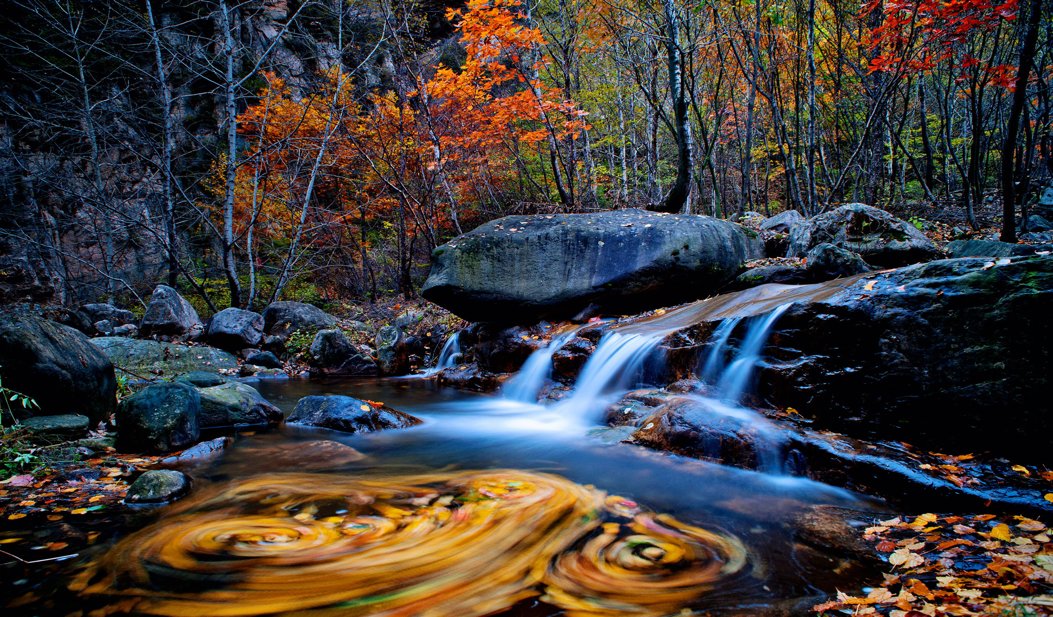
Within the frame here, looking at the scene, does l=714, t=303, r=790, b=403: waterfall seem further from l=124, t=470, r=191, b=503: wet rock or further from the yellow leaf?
l=124, t=470, r=191, b=503: wet rock

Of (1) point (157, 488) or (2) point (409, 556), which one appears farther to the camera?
(1) point (157, 488)

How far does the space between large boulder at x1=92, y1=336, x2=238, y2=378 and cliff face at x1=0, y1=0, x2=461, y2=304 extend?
301cm

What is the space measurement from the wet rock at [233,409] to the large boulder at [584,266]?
10.9 ft

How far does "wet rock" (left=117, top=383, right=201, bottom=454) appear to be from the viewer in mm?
4518

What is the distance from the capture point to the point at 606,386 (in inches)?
247

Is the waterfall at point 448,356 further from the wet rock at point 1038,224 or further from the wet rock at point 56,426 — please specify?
the wet rock at point 1038,224

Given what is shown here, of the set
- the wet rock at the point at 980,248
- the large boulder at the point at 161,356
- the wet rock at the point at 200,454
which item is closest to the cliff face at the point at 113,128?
the large boulder at the point at 161,356

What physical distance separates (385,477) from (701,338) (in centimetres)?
368

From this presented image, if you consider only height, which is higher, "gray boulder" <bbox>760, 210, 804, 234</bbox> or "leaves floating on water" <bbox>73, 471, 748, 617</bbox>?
"gray boulder" <bbox>760, 210, 804, 234</bbox>

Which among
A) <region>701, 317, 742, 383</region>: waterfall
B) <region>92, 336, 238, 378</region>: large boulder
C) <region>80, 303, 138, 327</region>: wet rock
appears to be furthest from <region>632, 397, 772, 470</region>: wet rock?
<region>80, 303, 138, 327</region>: wet rock

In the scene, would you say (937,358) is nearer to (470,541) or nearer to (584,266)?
(470,541)

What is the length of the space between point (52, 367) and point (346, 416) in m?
2.61

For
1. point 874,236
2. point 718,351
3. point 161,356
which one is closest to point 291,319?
point 161,356

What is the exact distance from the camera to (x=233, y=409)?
5.64 m
